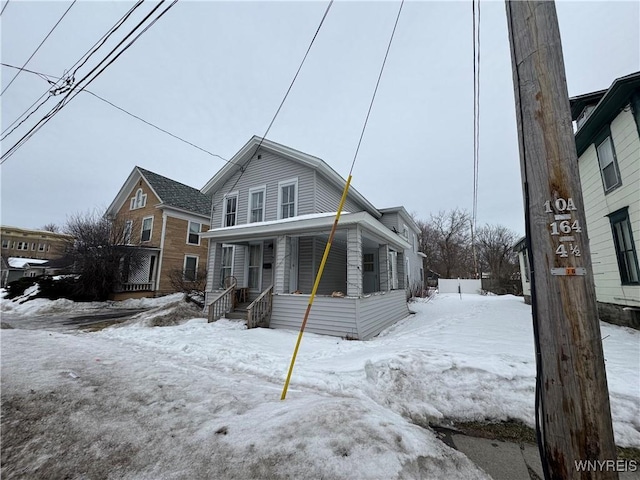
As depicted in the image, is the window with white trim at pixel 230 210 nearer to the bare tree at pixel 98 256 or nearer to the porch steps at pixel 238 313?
the porch steps at pixel 238 313

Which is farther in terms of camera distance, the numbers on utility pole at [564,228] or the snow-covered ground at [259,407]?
the snow-covered ground at [259,407]

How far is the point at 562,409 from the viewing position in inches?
59.4

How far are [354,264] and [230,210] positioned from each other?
8.06 metres

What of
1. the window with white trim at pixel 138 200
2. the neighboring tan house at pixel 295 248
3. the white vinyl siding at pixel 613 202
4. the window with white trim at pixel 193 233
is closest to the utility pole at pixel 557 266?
the neighboring tan house at pixel 295 248

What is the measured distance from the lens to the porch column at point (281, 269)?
881 cm

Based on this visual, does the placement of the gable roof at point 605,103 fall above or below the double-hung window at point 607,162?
above

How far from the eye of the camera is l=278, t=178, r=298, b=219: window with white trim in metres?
11.4

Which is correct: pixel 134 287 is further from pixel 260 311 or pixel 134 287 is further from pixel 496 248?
pixel 496 248

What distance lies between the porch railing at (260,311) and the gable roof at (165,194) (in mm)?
13799

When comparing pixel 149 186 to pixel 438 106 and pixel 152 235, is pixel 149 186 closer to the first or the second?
pixel 152 235

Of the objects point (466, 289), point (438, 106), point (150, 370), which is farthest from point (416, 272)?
point (150, 370)

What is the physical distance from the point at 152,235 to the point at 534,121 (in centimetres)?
2151

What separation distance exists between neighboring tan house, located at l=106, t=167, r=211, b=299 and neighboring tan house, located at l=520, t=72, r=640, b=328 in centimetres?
2029

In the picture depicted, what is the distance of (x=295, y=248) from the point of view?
387 inches
